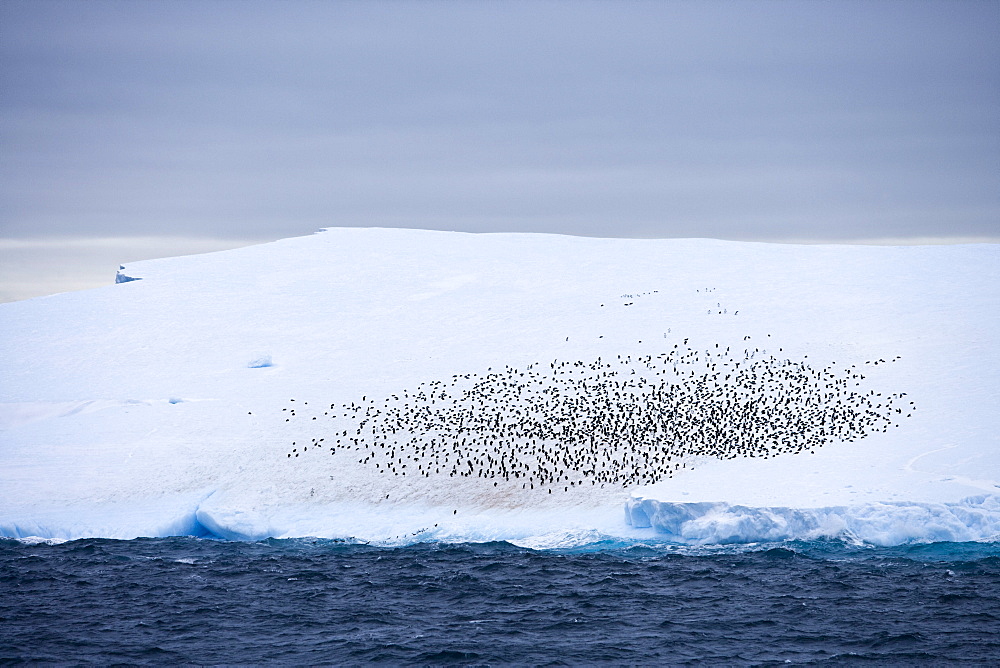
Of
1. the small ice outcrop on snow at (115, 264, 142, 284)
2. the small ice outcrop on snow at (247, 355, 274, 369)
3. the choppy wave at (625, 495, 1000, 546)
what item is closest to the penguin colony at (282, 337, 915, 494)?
the choppy wave at (625, 495, 1000, 546)

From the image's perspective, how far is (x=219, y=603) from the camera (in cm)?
2367

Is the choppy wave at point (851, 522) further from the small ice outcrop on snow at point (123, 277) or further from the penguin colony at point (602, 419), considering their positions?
the small ice outcrop on snow at point (123, 277)

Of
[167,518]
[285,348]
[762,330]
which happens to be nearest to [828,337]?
[762,330]

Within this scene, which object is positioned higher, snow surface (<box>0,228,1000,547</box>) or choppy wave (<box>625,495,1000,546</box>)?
snow surface (<box>0,228,1000,547</box>)

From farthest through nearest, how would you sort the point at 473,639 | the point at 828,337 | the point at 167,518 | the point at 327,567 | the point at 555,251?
the point at 555,251, the point at 828,337, the point at 167,518, the point at 327,567, the point at 473,639

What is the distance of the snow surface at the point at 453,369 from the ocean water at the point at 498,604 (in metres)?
1.80

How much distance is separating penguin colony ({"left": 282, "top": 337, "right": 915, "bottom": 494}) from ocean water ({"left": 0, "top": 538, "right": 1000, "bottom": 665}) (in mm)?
5567

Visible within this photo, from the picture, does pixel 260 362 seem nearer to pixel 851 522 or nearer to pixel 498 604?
pixel 498 604

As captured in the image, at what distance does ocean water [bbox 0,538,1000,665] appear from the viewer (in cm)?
2012

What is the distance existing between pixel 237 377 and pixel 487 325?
11869mm

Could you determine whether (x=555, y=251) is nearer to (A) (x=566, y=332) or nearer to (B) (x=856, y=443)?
(A) (x=566, y=332)

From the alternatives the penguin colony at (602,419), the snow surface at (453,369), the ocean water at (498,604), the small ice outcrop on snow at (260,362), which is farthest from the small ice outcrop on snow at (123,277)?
the ocean water at (498,604)

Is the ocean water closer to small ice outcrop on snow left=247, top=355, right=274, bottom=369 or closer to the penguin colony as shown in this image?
the penguin colony

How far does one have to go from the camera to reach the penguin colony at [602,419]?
34.2 meters
